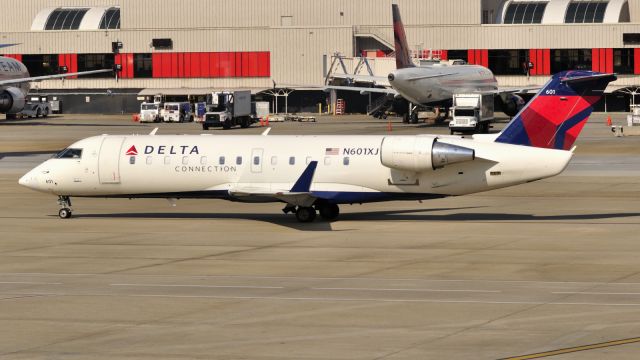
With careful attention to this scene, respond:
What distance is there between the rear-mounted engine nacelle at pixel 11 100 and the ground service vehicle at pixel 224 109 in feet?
52.8

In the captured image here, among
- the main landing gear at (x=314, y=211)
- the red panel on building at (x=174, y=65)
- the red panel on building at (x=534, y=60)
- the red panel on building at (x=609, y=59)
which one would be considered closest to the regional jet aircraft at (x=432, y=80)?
the red panel on building at (x=534, y=60)

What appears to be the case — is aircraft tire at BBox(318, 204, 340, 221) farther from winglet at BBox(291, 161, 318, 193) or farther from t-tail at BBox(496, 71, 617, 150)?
t-tail at BBox(496, 71, 617, 150)

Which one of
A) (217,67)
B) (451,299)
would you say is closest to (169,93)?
(217,67)

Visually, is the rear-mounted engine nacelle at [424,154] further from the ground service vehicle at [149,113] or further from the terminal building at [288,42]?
the terminal building at [288,42]

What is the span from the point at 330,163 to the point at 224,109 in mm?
66185

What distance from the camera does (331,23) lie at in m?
143

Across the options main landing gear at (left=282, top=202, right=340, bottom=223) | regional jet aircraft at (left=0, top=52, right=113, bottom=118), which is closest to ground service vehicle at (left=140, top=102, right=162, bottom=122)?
regional jet aircraft at (left=0, top=52, right=113, bottom=118)

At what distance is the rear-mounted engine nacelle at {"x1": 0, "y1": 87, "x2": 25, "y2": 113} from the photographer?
338 feet

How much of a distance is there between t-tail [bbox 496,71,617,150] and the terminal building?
3656 inches

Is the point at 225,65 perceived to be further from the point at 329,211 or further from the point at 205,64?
the point at 329,211

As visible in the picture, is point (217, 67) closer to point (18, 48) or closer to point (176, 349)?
point (18, 48)

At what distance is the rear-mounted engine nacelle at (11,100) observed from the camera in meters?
103

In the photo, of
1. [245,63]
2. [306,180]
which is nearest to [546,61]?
[245,63]

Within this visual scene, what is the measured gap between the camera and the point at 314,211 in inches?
1650
